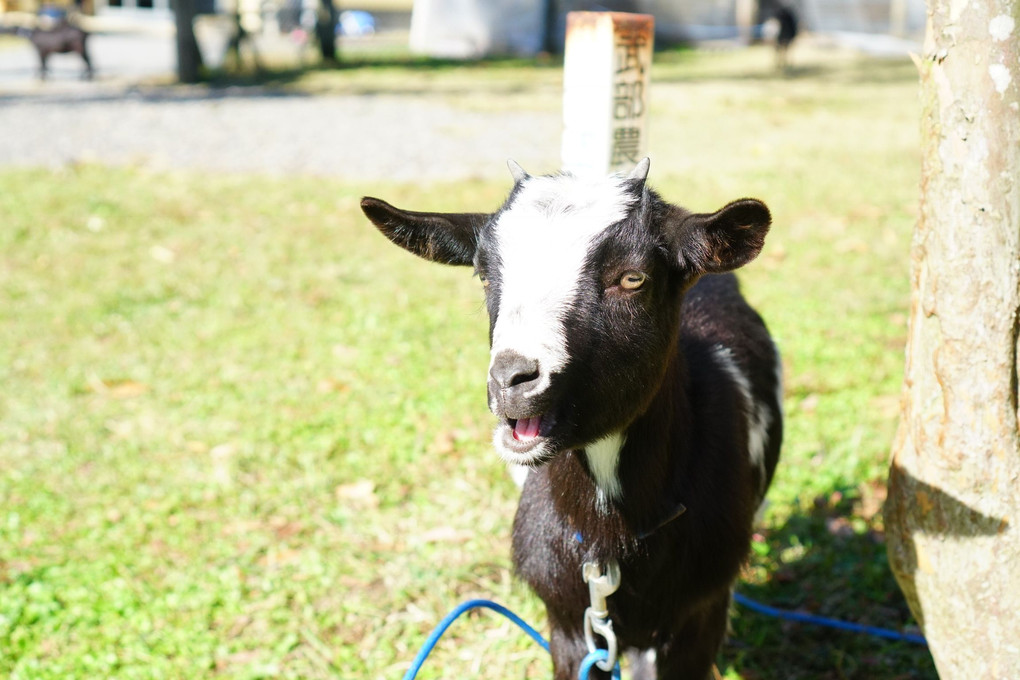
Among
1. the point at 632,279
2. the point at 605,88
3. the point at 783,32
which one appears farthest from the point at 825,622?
the point at 783,32

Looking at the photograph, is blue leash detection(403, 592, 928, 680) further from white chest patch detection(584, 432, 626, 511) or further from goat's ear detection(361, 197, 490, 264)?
goat's ear detection(361, 197, 490, 264)

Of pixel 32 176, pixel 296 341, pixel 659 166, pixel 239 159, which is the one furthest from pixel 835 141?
pixel 32 176

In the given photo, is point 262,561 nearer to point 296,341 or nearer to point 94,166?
point 296,341

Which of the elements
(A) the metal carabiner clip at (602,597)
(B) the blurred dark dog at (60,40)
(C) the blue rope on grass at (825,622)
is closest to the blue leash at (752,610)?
(C) the blue rope on grass at (825,622)

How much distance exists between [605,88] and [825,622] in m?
2.06

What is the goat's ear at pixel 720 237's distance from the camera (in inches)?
87.8

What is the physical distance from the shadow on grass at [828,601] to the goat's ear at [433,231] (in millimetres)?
1827

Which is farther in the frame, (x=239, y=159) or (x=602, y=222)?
(x=239, y=159)

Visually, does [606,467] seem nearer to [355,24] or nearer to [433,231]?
[433,231]

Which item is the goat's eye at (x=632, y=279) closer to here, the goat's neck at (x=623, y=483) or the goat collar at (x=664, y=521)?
the goat's neck at (x=623, y=483)

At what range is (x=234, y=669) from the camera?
133 inches

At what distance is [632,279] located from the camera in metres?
2.38

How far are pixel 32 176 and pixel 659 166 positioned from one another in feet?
20.2

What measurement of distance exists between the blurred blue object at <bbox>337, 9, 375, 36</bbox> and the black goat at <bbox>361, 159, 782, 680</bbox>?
25826mm
